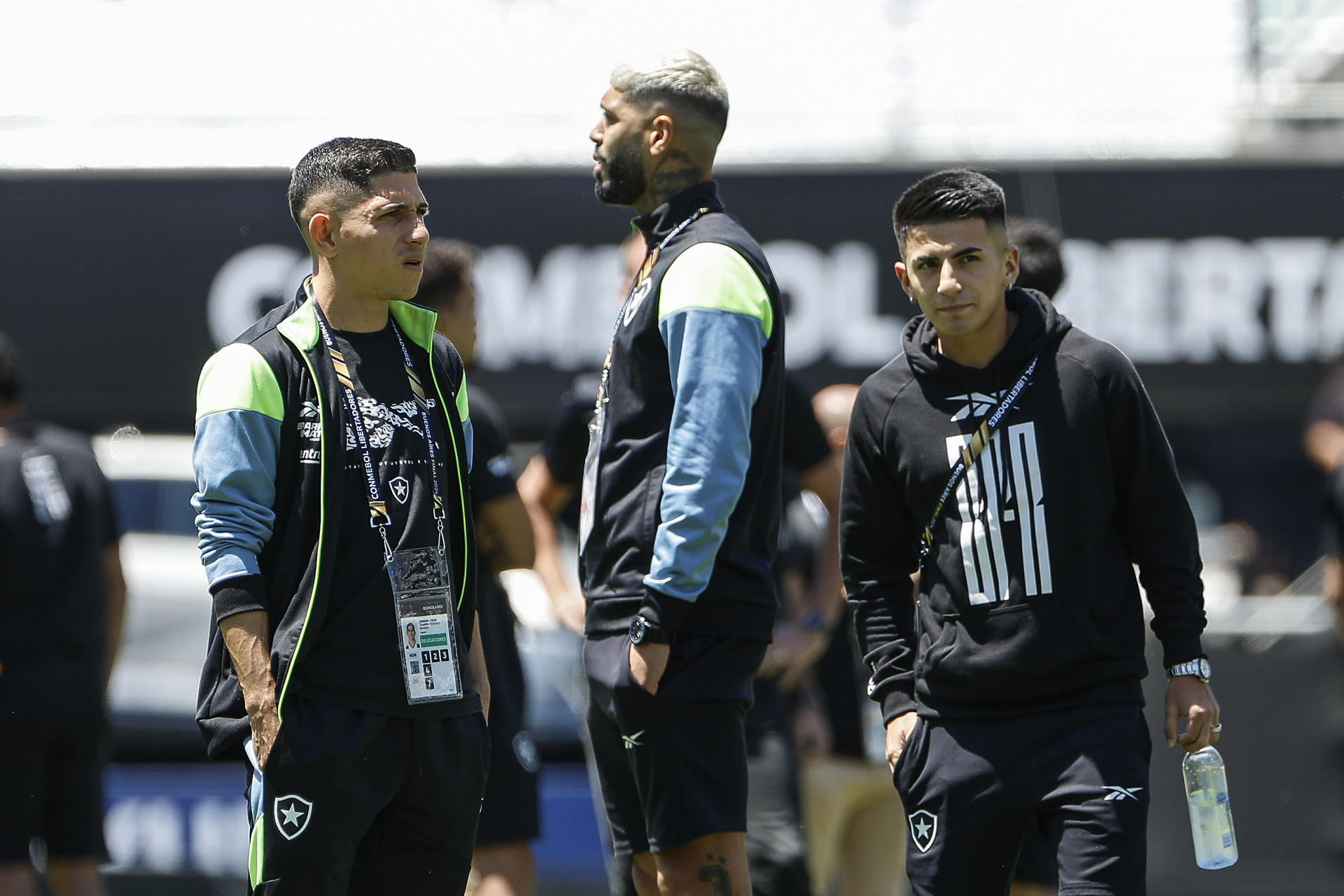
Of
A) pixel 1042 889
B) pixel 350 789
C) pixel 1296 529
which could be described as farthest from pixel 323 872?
pixel 1296 529

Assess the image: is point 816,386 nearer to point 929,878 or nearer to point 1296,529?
point 1296,529

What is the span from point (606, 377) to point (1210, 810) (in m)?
1.64

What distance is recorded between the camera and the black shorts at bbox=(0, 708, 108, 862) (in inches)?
212

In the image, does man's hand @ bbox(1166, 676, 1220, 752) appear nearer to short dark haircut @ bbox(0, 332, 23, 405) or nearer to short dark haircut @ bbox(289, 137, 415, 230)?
short dark haircut @ bbox(289, 137, 415, 230)

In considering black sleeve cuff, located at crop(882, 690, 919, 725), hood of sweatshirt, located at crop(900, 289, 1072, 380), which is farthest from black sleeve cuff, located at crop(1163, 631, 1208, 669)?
hood of sweatshirt, located at crop(900, 289, 1072, 380)

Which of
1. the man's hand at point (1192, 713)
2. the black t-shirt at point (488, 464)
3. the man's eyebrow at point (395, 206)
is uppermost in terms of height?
the man's eyebrow at point (395, 206)

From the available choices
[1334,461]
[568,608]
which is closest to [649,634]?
[568,608]

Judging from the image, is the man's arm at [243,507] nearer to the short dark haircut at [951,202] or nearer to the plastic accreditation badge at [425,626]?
the plastic accreditation badge at [425,626]

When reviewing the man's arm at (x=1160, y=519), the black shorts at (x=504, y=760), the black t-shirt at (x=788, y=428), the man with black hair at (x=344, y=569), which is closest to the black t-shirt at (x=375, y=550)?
the man with black hair at (x=344, y=569)

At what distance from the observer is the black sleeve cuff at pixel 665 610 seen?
3410mm

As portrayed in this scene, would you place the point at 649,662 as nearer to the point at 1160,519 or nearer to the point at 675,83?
the point at 1160,519

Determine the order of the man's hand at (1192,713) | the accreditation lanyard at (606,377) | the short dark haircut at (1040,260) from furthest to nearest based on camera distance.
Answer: the short dark haircut at (1040,260) < the accreditation lanyard at (606,377) < the man's hand at (1192,713)

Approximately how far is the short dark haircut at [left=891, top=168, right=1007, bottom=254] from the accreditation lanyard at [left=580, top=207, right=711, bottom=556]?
54 centimetres

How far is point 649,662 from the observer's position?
3451 mm
